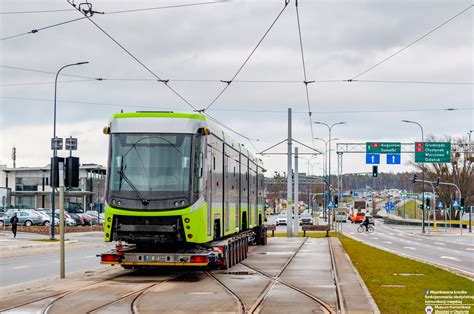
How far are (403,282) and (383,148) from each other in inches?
1717

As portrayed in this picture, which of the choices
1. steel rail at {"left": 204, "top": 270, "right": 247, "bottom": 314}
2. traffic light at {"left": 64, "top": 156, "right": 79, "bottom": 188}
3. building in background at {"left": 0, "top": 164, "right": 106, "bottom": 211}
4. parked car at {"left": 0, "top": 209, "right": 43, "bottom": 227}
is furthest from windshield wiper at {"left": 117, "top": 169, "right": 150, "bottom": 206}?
building in background at {"left": 0, "top": 164, "right": 106, "bottom": 211}

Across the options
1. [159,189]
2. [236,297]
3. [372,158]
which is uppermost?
[372,158]

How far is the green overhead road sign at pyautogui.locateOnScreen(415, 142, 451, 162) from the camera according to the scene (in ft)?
197

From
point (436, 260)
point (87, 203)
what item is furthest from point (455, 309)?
point (87, 203)

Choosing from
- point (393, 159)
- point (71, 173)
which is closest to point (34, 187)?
point (393, 159)

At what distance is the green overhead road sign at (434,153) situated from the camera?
6012 cm

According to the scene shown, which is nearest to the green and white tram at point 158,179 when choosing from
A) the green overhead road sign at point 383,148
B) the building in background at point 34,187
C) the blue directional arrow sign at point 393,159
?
the green overhead road sign at point 383,148

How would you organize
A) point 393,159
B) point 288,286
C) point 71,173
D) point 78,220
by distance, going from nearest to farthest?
point 288,286 < point 71,173 < point 393,159 < point 78,220

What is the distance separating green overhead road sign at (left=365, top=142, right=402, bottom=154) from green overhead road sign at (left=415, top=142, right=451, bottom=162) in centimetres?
150

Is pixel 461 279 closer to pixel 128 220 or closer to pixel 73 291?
pixel 128 220

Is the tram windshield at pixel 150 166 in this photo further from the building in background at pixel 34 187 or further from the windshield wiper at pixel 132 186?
the building in background at pixel 34 187

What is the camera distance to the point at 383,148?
61.0m

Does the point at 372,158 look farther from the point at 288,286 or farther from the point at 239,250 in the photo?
the point at 288,286

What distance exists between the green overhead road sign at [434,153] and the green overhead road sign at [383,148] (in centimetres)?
150
